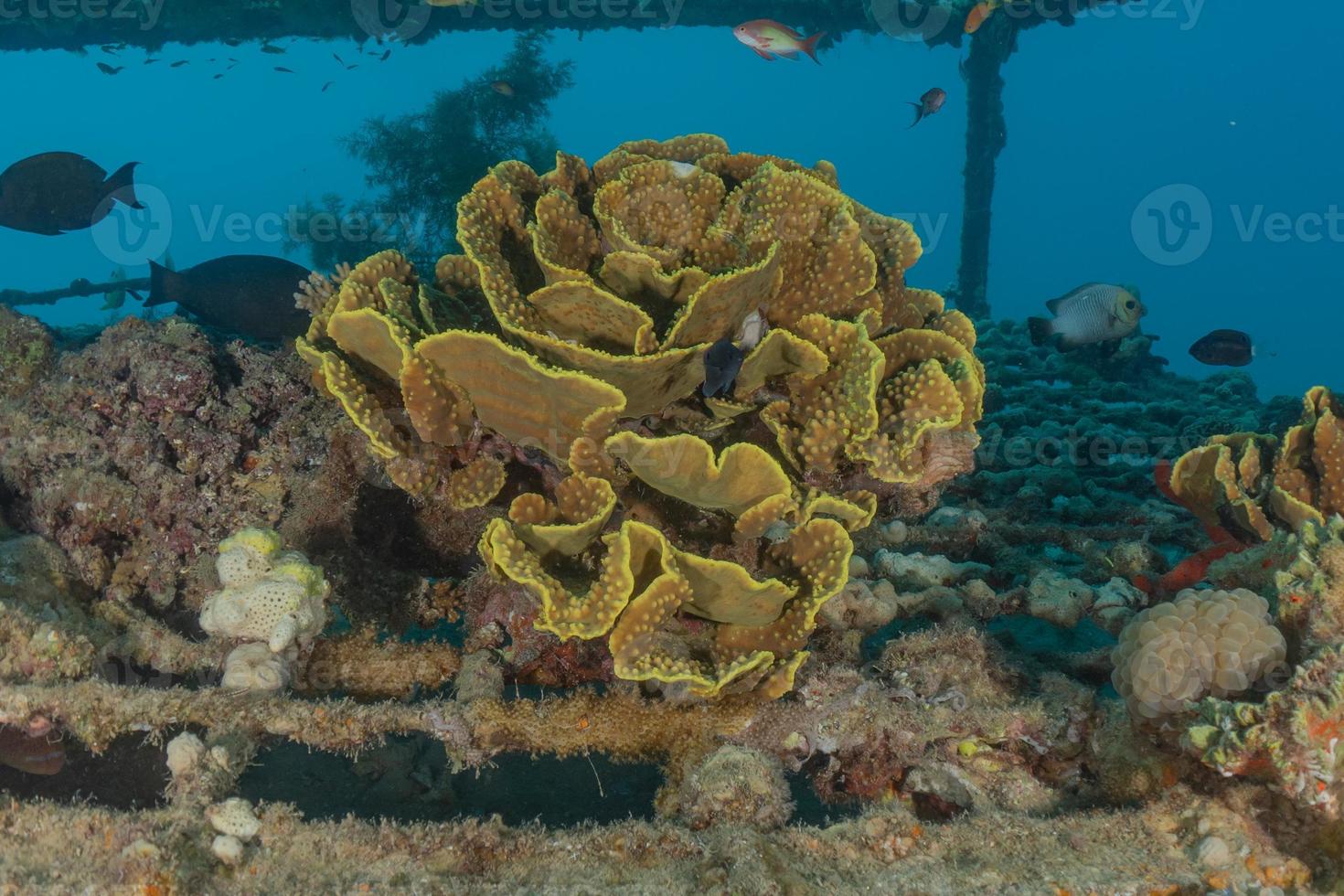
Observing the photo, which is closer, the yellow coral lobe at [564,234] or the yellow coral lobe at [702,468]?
the yellow coral lobe at [702,468]

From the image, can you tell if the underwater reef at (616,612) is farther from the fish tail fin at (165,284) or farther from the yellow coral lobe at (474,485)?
the fish tail fin at (165,284)

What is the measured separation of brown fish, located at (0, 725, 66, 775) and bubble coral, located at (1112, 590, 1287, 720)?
3.66 metres

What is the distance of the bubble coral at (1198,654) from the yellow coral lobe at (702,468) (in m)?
1.34

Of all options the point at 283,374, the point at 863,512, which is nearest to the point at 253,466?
the point at 283,374

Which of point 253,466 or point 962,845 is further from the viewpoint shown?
point 253,466

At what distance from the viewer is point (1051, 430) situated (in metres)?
7.52

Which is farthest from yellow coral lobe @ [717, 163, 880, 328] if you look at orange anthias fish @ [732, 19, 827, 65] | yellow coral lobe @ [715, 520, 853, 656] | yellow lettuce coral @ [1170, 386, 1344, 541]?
orange anthias fish @ [732, 19, 827, 65]

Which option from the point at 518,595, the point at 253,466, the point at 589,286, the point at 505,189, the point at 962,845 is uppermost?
the point at 505,189

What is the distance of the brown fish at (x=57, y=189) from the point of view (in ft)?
16.4

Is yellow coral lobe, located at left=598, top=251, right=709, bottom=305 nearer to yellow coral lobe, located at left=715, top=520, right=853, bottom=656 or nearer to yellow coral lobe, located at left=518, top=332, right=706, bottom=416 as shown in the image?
yellow coral lobe, located at left=518, top=332, right=706, bottom=416

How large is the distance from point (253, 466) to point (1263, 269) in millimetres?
183400

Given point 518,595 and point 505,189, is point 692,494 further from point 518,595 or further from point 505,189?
point 505,189

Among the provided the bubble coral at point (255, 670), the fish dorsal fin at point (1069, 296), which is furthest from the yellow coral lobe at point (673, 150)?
the fish dorsal fin at point (1069, 296)

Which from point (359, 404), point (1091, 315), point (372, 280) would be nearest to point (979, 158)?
point (1091, 315)
